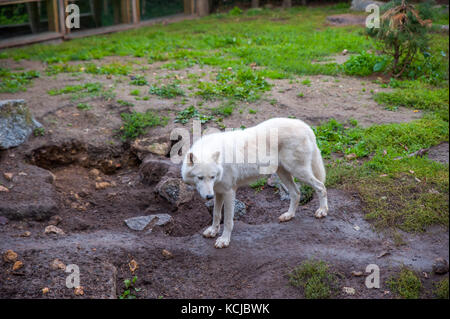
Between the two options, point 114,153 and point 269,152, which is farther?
A: point 114,153

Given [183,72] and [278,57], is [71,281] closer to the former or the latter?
[183,72]

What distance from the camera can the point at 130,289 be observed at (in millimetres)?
4402

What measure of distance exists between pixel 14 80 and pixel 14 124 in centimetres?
258

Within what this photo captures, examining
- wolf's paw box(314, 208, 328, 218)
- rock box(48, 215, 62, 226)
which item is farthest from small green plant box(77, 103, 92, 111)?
wolf's paw box(314, 208, 328, 218)

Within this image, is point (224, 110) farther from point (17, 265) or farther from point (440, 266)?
point (440, 266)

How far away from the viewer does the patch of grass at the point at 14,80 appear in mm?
8359

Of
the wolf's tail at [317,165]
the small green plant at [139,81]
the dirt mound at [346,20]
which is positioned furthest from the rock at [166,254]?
the dirt mound at [346,20]

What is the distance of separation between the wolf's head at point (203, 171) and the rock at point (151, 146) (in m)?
2.55

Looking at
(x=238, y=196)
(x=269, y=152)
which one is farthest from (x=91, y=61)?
(x=269, y=152)

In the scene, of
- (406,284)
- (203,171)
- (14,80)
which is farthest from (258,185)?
(14,80)

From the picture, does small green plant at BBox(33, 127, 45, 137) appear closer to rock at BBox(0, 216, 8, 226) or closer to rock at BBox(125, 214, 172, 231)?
rock at BBox(0, 216, 8, 226)
